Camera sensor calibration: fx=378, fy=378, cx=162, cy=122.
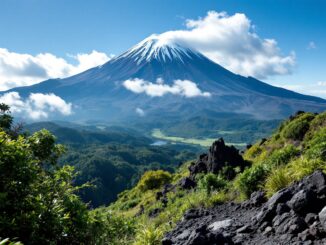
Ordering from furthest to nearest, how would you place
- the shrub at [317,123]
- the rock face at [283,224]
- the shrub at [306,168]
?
the shrub at [317,123] → the shrub at [306,168] → the rock face at [283,224]

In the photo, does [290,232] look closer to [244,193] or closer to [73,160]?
[244,193]

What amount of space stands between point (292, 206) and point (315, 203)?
44 cm

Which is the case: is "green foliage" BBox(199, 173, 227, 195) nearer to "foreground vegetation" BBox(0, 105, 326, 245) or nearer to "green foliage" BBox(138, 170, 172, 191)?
"foreground vegetation" BBox(0, 105, 326, 245)

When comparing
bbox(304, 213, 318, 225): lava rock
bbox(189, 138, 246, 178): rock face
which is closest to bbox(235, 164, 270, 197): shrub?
bbox(304, 213, 318, 225): lava rock

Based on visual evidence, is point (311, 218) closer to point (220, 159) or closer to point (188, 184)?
point (188, 184)

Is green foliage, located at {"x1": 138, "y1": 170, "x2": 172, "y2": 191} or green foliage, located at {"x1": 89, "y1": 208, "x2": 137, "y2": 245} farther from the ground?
green foliage, located at {"x1": 89, "y1": 208, "x2": 137, "y2": 245}

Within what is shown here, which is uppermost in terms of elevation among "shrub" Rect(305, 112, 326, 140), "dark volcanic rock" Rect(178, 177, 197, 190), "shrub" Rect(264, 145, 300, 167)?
"shrub" Rect(305, 112, 326, 140)

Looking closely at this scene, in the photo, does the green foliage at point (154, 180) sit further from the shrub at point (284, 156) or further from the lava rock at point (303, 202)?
the lava rock at point (303, 202)

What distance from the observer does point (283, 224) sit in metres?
7.06

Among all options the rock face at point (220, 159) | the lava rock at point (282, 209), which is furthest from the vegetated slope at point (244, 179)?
the lava rock at point (282, 209)

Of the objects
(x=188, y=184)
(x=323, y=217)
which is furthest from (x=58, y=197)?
(x=188, y=184)

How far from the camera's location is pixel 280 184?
30.3 feet

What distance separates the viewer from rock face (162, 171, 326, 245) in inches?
261

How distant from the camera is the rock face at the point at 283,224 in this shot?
664 cm
